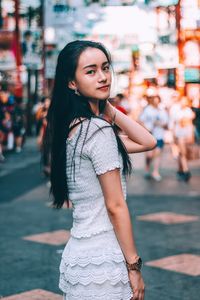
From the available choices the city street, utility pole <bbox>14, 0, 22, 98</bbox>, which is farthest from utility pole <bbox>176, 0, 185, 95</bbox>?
the city street

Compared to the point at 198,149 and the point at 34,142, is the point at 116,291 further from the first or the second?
the point at 34,142

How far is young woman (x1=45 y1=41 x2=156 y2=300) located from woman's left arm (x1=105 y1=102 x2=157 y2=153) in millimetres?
275

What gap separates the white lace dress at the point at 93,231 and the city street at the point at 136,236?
125 inches

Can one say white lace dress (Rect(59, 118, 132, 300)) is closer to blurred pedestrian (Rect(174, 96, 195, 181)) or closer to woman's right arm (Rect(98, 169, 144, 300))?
woman's right arm (Rect(98, 169, 144, 300))

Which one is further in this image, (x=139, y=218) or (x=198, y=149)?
(x=198, y=149)

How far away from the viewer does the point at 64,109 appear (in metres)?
3.37

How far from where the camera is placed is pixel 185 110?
1630 centimetres

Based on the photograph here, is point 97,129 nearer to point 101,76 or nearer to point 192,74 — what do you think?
point 101,76

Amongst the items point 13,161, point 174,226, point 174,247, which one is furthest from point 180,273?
point 13,161

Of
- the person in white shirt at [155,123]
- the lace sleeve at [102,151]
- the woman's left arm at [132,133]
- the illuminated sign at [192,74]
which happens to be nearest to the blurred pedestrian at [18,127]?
the illuminated sign at [192,74]

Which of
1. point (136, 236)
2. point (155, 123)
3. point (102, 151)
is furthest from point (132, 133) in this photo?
point (155, 123)

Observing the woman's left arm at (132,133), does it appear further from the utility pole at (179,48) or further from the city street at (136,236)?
the utility pole at (179,48)

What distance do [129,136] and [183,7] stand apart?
18269 millimetres

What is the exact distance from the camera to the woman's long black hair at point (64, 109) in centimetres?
334
